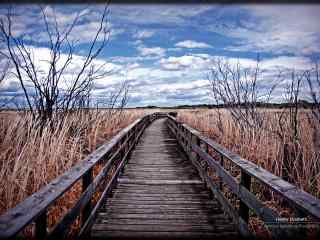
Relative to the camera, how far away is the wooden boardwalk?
330cm

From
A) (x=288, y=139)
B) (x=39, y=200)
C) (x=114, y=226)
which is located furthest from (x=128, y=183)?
(x=39, y=200)

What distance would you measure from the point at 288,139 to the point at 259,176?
2653 millimetres

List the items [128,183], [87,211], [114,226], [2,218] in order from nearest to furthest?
[2,218]
[87,211]
[114,226]
[128,183]

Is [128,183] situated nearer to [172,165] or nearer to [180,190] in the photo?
[180,190]

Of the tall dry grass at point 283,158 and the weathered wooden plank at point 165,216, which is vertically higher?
the tall dry grass at point 283,158

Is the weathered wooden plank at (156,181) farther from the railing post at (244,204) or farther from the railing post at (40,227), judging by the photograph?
the railing post at (40,227)

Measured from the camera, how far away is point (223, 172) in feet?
11.9

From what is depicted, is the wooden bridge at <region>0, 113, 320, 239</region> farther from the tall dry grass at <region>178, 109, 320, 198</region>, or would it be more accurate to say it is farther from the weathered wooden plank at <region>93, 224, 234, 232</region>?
the tall dry grass at <region>178, 109, 320, 198</region>

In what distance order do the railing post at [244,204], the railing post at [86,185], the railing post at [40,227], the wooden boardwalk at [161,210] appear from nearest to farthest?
the railing post at [40,227] < the railing post at [244,204] < the railing post at [86,185] < the wooden boardwalk at [161,210]

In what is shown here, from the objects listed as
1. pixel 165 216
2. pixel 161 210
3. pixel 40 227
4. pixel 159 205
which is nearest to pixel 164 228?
pixel 165 216

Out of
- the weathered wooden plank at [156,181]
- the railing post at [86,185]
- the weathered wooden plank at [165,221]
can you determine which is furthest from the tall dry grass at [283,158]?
the railing post at [86,185]

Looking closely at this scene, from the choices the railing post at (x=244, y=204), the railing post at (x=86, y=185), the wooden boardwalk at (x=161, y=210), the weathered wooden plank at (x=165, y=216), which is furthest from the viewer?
the weathered wooden plank at (x=165, y=216)

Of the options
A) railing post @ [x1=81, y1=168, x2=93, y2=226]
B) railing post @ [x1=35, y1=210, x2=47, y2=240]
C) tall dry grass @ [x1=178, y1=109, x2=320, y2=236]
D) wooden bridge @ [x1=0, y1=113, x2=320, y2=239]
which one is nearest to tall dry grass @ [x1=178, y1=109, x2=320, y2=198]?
tall dry grass @ [x1=178, y1=109, x2=320, y2=236]

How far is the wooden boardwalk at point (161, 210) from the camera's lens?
3.30m
